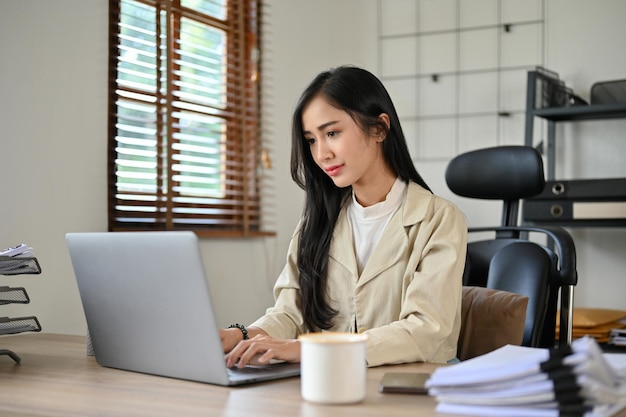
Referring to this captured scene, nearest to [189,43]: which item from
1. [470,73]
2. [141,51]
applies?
[141,51]

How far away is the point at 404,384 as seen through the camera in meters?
1.01

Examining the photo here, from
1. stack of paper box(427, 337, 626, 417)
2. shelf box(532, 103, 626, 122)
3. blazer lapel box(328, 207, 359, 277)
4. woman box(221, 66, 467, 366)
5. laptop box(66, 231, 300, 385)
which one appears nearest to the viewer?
stack of paper box(427, 337, 626, 417)

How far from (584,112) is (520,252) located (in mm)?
1536

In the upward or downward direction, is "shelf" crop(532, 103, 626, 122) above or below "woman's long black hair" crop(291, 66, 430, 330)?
above

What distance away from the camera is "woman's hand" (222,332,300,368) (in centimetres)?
121

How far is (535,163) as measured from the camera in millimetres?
2016

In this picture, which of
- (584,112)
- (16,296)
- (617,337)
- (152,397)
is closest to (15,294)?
(16,296)

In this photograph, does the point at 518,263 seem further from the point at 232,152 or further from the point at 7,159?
the point at 232,152

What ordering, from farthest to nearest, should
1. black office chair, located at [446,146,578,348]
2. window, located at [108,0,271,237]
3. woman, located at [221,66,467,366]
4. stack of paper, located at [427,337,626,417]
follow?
window, located at [108,0,271,237], black office chair, located at [446,146,578,348], woman, located at [221,66,467,366], stack of paper, located at [427,337,626,417]

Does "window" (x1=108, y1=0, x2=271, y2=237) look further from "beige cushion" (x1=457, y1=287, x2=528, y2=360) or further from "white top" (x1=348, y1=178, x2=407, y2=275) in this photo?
"beige cushion" (x1=457, y1=287, x2=528, y2=360)

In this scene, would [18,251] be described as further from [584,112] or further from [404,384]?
[584,112]

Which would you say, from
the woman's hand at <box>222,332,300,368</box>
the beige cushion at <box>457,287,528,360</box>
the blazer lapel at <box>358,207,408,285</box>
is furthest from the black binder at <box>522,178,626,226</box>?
the woman's hand at <box>222,332,300,368</box>

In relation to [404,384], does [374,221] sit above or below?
above

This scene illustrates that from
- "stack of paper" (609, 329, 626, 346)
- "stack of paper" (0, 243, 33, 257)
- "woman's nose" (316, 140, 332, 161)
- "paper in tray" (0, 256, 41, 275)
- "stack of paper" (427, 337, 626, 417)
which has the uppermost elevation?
"woman's nose" (316, 140, 332, 161)
